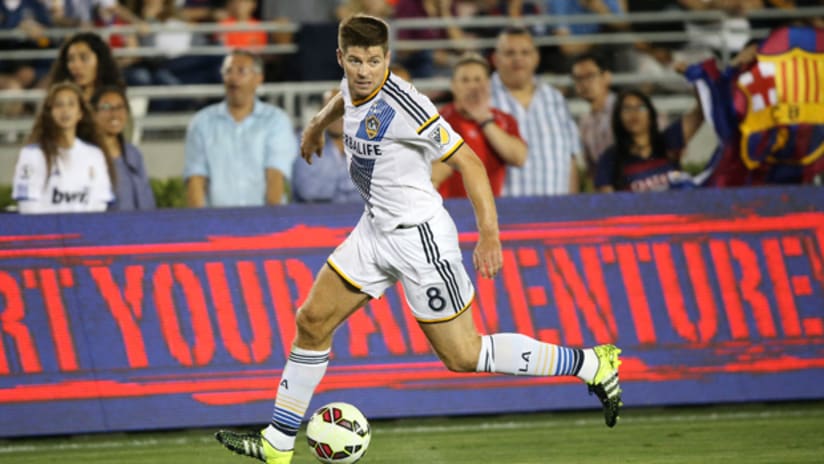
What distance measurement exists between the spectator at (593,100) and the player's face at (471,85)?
1779 millimetres

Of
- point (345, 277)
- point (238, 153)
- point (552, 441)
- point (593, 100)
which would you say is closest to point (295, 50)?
point (238, 153)

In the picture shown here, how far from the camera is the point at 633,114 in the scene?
10891 mm

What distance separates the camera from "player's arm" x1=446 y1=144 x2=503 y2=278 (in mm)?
6633

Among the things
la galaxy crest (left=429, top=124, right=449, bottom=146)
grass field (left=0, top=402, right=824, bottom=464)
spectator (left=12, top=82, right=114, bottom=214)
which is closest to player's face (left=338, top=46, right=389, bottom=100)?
la galaxy crest (left=429, top=124, right=449, bottom=146)

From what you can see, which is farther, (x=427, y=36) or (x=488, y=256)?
(x=427, y=36)

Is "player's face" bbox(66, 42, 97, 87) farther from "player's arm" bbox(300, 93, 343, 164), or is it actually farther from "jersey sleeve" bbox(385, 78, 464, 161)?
"jersey sleeve" bbox(385, 78, 464, 161)

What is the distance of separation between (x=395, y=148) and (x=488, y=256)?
0.77 m

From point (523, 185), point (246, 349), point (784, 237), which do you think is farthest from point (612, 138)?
point (246, 349)

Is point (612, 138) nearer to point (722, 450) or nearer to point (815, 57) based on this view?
point (815, 57)

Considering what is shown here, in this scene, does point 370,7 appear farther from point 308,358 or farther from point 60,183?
point 308,358

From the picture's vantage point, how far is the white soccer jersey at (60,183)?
32.4 ft

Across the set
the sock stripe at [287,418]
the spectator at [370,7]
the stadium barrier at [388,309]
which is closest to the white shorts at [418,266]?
the sock stripe at [287,418]

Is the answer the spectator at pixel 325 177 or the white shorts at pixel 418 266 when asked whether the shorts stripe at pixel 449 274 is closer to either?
the white shorts at pixel 418 266

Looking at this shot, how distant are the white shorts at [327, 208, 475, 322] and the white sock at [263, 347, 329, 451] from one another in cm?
47
